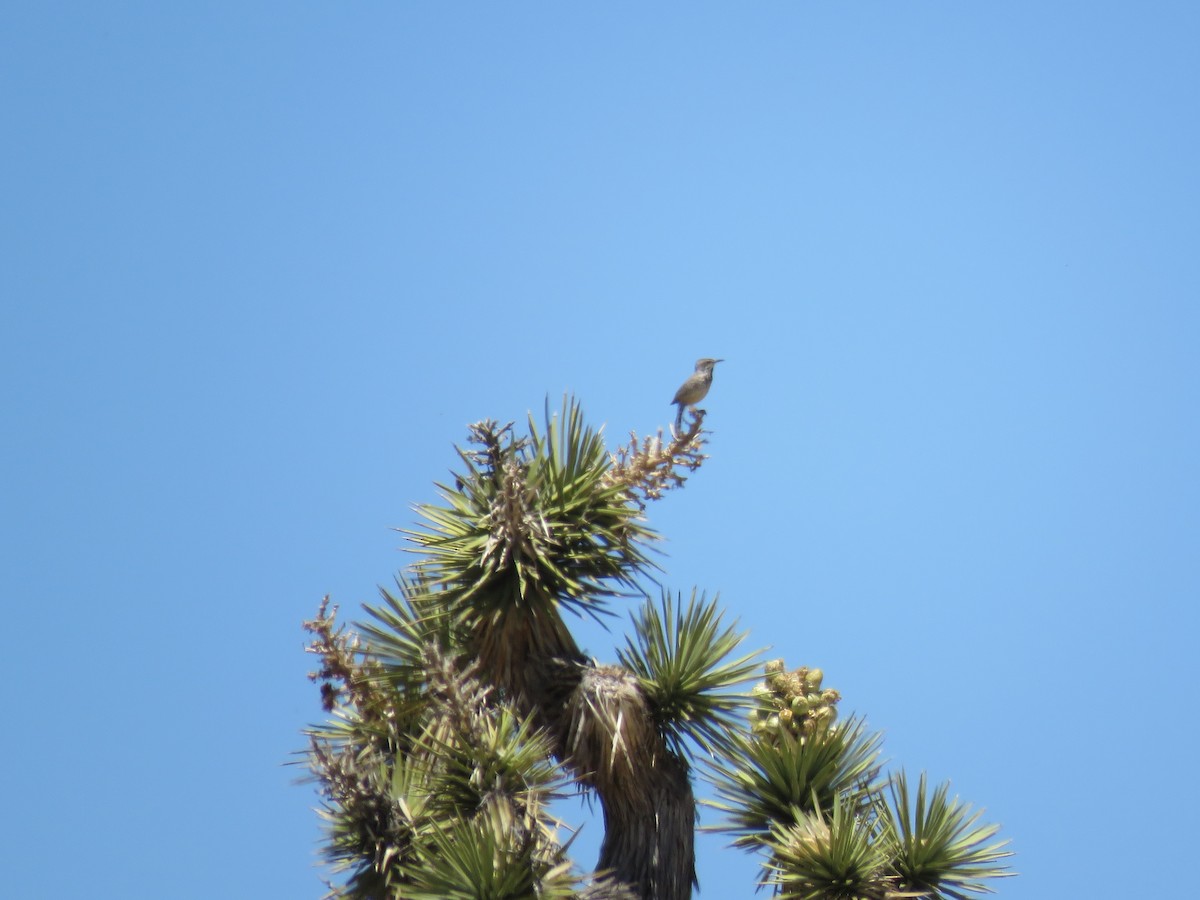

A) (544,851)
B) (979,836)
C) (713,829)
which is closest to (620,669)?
(713,829)

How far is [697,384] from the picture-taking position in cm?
1116

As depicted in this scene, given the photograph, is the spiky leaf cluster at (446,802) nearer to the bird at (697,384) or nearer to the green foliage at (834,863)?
the green foliage at (834,863)

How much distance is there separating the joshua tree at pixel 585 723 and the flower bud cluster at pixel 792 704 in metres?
0.01

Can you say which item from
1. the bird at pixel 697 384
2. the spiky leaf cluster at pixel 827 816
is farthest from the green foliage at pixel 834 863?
the bird at pixel 697 384

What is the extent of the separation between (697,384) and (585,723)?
3448 mm

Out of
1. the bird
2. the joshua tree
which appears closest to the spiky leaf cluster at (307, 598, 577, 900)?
the joshua tree

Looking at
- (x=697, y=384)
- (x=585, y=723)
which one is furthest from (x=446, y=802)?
(x=697, y=384)

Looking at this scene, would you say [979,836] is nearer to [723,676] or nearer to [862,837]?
[862,837]

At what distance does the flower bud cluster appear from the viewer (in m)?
8.85

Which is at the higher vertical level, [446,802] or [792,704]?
[792,704]

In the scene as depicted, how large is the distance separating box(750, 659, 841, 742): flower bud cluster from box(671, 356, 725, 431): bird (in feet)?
9.01

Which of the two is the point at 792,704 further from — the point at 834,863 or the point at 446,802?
the point at 446,802

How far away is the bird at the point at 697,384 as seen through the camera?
1116cm

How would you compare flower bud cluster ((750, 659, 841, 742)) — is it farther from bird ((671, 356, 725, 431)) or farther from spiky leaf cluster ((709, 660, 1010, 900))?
bird ((671, 356, 725, 431))
